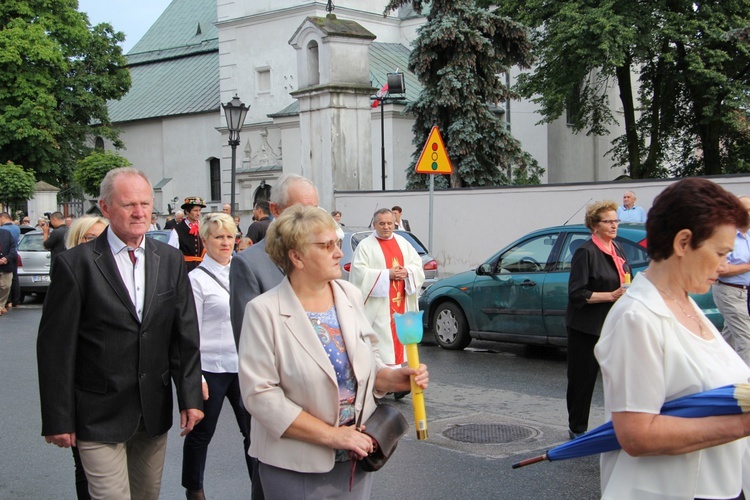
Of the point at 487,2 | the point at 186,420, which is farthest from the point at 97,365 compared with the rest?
the point at 487,2

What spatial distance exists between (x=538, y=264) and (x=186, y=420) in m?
7.45

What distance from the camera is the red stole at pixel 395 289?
346 inches

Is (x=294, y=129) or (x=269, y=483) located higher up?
(x=294, y=129)

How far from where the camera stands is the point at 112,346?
13.5 ft

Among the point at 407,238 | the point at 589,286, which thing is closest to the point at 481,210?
the point at 407,238

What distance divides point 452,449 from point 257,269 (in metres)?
3.17

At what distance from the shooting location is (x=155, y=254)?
4363 millimetres

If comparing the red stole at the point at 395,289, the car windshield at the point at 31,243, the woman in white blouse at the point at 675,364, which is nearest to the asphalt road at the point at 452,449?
the red stole at the point at 395,289

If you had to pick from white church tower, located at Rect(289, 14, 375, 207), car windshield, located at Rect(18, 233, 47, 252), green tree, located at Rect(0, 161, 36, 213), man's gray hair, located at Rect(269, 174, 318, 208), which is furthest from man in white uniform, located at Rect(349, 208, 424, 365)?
green tree, located at Rect(0, 161, 36, 213)

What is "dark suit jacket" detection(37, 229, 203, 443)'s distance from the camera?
4035mm

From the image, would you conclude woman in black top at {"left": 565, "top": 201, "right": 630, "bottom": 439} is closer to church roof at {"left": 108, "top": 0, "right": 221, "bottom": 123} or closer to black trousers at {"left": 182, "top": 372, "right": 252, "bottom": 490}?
black trousers at {"left": 182, "top": 372, "right": 252, "bottom": 490}

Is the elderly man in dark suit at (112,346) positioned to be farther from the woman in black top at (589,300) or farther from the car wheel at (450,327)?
the car wheel at (450,327)

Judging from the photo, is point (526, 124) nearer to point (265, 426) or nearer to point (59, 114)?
point (59, 114)

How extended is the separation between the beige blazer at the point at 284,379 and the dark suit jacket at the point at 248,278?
49.3 inches
